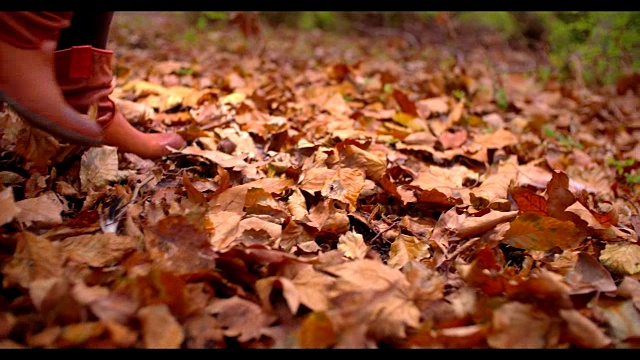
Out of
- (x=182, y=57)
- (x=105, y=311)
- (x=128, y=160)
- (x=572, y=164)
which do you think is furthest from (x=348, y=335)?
(x=182, y=57)

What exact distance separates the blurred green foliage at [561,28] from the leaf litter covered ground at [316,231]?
4.43 ft

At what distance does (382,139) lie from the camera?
6.23 feet

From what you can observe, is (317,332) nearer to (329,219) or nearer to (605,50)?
(329,219)

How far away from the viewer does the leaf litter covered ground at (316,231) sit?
838 millimetres

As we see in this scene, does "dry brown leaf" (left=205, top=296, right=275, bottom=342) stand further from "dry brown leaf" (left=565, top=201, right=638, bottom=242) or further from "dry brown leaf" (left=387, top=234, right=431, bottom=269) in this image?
"dry brown leaf" (left=565, top=201, right=638, bottom=242)

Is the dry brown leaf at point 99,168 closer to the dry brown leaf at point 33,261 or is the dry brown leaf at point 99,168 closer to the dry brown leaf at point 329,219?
the dry brown leaf at point 33,261

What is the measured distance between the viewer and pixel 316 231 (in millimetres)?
1169

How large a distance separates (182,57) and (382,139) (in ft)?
6.56

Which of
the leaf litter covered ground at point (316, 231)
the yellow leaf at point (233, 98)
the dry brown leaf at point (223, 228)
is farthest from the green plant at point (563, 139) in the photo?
the dry brown leaf at point (223, 228)

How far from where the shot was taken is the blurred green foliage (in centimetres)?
331

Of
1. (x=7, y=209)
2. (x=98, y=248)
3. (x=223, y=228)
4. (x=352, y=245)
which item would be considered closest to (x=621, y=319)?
(x=352, y=245)

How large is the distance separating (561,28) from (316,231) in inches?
134

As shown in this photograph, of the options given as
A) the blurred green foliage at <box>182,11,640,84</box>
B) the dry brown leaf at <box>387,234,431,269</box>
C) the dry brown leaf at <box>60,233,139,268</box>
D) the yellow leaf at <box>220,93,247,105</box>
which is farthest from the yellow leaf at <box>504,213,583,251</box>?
the blurred green foliage at <box>182,11,640,84</box>

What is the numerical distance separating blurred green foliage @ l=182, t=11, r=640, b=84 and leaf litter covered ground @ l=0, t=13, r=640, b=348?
1349 millimetres
